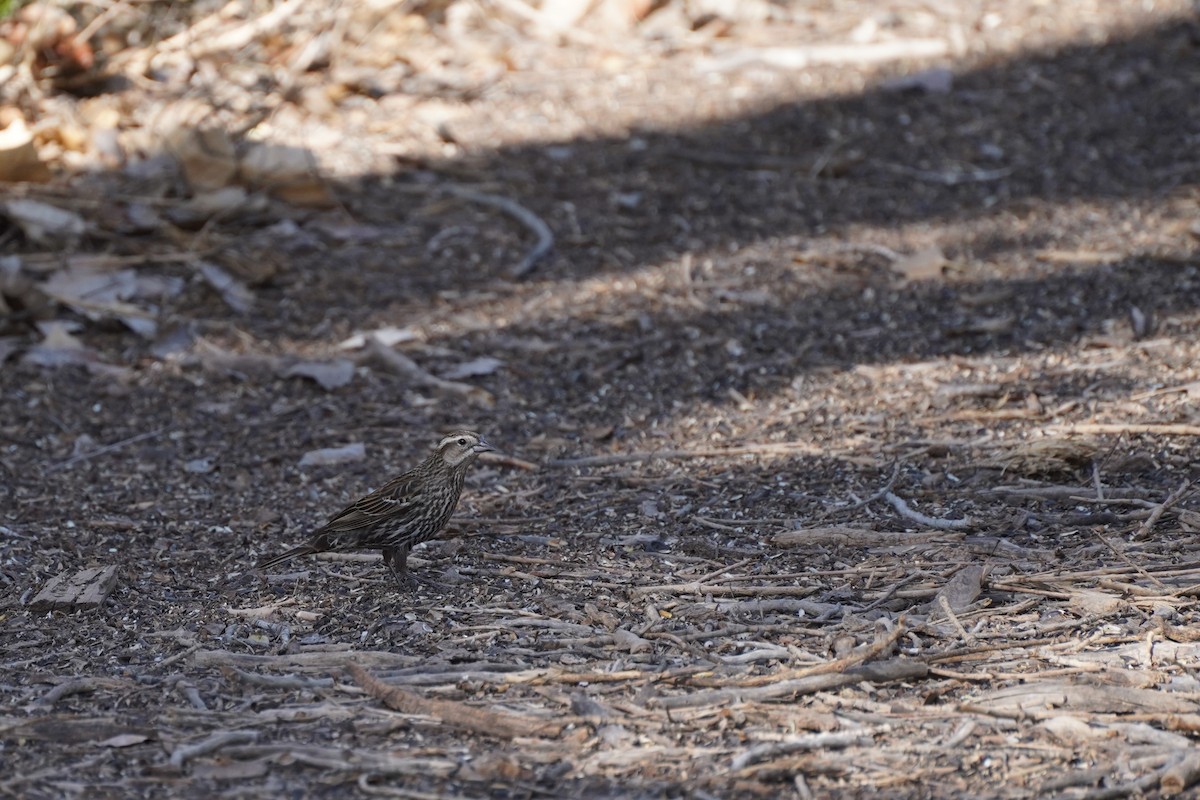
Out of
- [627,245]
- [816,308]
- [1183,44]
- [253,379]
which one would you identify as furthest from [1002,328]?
[1183,44]

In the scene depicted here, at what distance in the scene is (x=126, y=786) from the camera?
341 cm

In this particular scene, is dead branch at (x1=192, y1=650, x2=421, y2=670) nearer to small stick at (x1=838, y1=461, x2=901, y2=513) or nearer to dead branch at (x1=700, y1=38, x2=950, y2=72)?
small stick at (x1=838, y1=461, x2=901, y2=513)

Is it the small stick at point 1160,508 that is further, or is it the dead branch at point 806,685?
the small stick at point 1160,508

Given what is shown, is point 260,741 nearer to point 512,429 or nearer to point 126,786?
point 126,786

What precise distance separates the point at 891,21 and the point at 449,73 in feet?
10.1

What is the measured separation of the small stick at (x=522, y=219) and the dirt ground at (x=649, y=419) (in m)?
0.03

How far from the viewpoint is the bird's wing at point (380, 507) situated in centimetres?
470

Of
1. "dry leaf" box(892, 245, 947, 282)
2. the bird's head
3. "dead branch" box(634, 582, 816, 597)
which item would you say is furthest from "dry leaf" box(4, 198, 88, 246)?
"dead branch" box(634, 582, 816, 597)

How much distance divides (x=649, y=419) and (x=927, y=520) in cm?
164

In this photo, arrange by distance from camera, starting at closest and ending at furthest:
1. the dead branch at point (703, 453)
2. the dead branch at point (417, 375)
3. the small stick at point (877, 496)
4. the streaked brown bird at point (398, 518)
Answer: the streaked brown bird at point (398, 518) < the small stick at point (877, 496) < the dead branch at point (703, 453) < the dead branch at point (417, 375)

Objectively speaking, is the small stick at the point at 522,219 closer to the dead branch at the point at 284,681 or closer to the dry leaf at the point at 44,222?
the dry leaf at the point at 44,222

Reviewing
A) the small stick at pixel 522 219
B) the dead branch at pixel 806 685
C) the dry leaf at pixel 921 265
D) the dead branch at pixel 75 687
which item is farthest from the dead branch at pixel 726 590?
the small stick at pixel 522 219

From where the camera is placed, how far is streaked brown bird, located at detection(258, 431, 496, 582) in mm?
4688

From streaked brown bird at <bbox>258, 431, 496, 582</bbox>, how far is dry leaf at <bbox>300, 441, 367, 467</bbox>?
3.48ft
